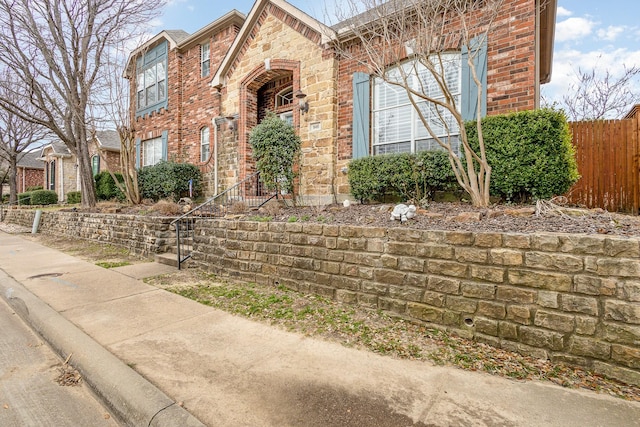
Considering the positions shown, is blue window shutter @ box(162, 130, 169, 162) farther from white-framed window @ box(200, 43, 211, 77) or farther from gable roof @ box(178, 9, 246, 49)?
gable roof @ box(178, 9, 246, 49)

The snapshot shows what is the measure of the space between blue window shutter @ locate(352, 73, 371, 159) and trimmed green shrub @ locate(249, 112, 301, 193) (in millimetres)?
1526

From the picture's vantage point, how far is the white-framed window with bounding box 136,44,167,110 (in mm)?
13938

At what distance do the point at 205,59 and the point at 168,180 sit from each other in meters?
5.28

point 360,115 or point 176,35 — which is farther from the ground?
point 176,35

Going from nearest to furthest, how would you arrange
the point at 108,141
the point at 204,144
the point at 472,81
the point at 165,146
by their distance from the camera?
the point at 472,81 → the point at 204,144 → the point at 165,146 → the point at 108,141

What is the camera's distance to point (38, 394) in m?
2.29

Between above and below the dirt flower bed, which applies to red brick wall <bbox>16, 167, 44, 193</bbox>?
above

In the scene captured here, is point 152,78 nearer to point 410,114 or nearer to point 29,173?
point 410,114

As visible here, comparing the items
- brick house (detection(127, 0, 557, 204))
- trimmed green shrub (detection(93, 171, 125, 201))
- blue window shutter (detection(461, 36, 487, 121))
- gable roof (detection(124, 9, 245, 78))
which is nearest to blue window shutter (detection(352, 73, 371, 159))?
brick house (detection(127, 0, 557, 204))

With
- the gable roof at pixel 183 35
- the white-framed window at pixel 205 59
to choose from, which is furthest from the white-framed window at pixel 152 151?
the white-framed window at pixel 205 59

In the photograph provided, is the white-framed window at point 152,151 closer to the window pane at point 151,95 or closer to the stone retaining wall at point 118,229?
the window pane at point 151,95

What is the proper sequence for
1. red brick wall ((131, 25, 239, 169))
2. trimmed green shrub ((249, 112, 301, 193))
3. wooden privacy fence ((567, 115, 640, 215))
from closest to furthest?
wooden privacy fence ((567, 115, 640, 215)) < trimmed green shrub ((249, 112, 301, 193)) < red brick wall ((131, 25, 239, 169))

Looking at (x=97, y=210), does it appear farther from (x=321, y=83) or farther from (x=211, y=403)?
(x=211, y=403)

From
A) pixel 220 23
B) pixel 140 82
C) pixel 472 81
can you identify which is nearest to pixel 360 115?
pixel 472 81
